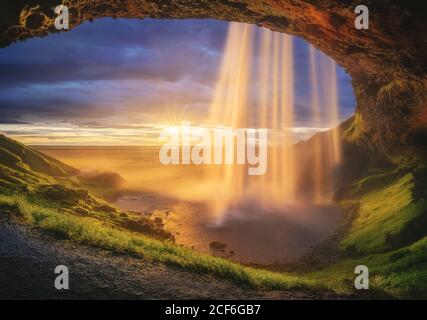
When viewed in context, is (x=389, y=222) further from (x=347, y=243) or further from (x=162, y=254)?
(x=162, y=254)

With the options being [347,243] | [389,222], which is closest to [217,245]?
[347,243]

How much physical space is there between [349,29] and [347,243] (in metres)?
24.7

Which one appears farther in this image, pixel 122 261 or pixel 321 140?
pixel 321 140

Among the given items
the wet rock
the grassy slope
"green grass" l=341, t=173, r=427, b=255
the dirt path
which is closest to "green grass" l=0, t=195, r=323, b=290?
the grassy slope

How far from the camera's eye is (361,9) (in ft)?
55.2

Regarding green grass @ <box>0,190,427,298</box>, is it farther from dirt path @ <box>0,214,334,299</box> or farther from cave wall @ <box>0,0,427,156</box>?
cave wall @ <box>0,0,427,156</box>

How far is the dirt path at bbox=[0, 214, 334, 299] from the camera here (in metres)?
12.8

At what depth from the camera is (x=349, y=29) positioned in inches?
766

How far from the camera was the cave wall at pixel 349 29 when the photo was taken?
17.1m

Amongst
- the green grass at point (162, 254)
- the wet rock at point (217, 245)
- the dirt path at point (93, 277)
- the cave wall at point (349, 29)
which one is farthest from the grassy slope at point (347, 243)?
the wet rock at point (217, 245)

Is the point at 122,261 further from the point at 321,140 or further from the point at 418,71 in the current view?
the point at 321,140
